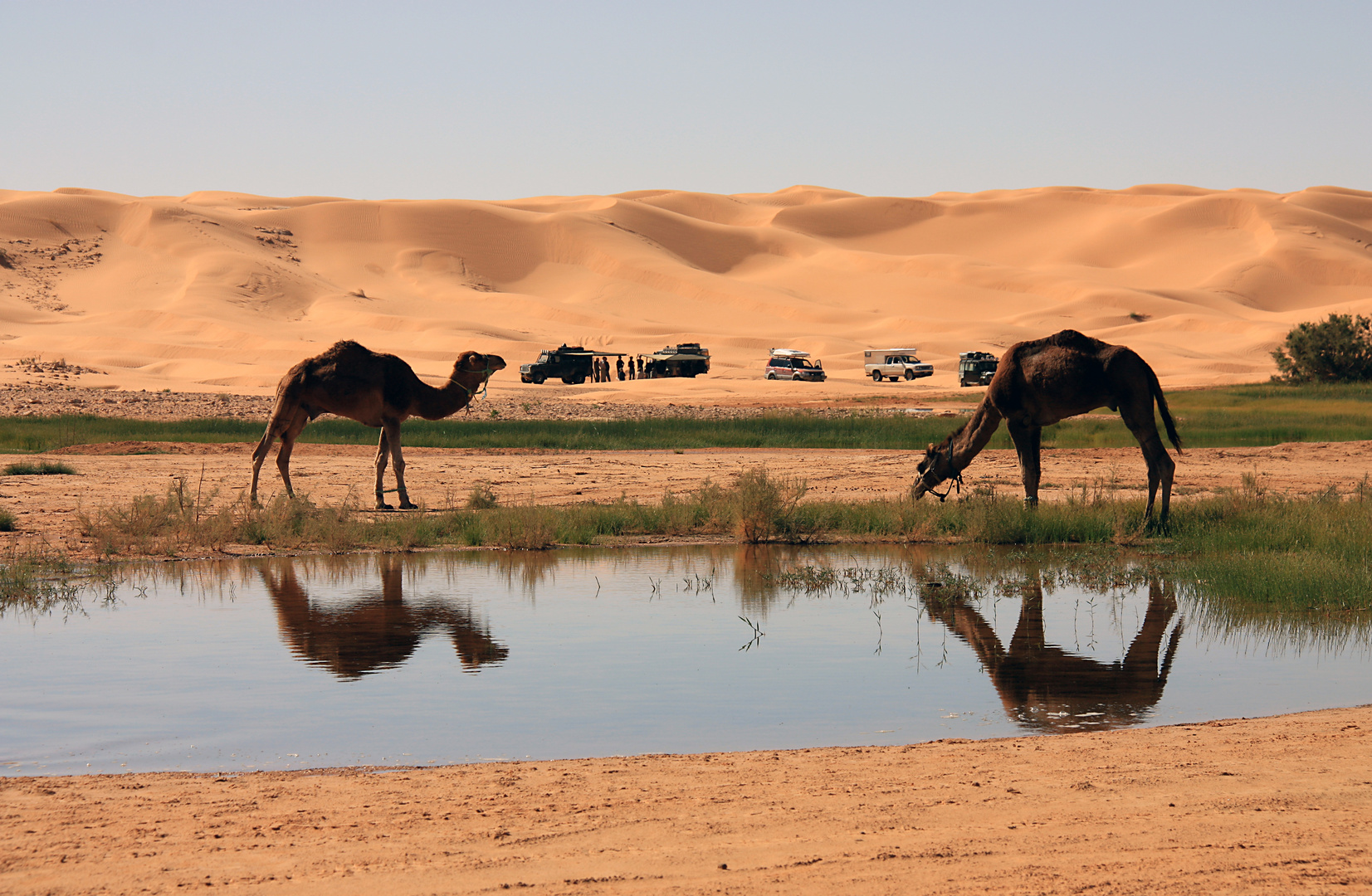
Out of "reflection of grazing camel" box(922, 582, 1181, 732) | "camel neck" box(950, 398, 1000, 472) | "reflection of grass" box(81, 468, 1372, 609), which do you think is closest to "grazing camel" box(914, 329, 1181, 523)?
"camel neck" box(950, 398, 1000, 472)

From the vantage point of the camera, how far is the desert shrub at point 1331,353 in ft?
156

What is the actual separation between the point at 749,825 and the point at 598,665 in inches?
147

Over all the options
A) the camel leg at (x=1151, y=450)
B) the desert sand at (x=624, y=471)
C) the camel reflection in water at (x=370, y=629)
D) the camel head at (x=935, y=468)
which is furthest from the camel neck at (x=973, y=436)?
the camel reflection in water at (x=370, y=629)

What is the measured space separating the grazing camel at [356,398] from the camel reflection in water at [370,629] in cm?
497

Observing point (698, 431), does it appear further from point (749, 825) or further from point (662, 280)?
point (662, 280)

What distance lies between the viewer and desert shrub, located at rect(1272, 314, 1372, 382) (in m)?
47.7

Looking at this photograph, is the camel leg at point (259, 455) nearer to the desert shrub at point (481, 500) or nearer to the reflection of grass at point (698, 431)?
the desert shrub at point (481, 500)

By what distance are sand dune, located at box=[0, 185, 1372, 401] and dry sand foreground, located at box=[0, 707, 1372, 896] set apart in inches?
1604

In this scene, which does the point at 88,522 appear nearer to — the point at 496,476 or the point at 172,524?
the point at 172,524

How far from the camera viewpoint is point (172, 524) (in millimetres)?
14711

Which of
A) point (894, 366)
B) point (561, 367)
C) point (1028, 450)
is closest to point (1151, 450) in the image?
point (1028, 450)

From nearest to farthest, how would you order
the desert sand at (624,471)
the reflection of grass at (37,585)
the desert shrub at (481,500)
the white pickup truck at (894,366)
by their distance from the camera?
the desert sand at (624,471) → the reflection of grass at (37,585) → the desert shrub at (481,500) → the white pickup truck at (894,366)

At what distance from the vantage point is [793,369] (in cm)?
5806

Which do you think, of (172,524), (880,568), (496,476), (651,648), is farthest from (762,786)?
(496,476)
